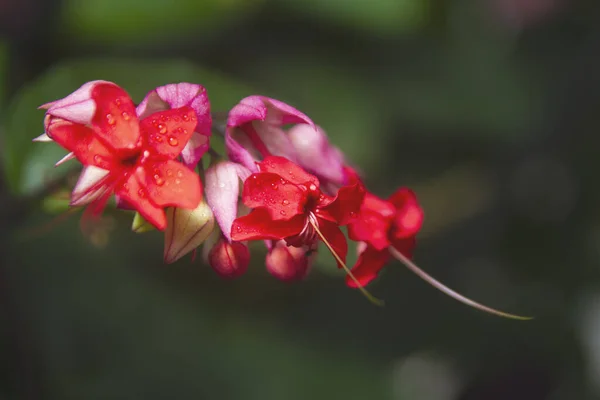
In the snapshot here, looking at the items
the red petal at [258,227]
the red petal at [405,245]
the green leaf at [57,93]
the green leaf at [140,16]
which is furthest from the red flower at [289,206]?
the green leaf at [140,16]

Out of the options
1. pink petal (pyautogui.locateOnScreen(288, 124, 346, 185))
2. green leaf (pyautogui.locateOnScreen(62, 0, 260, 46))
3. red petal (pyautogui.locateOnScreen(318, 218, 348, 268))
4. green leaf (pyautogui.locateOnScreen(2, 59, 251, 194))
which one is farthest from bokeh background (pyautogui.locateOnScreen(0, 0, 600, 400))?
red petal (pyautogui.locateOnScreen(318, 218, 348, 268))

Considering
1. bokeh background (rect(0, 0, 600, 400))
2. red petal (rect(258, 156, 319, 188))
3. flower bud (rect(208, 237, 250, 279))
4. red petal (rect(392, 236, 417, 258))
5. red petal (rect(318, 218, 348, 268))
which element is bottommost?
bokeh background (rect(0, 0, 600, 400))

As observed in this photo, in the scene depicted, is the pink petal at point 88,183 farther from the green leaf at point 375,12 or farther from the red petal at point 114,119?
the green leaf at point 375,12

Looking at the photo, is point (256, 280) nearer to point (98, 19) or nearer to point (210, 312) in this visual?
point (210, 312)

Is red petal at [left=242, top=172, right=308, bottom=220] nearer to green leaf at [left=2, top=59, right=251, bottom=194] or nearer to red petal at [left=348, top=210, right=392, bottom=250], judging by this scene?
red petal at [left=348, top=210, right=392, bottom=250]

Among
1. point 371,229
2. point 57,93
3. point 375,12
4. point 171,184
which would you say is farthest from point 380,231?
point 375,12

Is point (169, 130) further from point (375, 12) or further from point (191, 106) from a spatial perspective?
point (375, 12)

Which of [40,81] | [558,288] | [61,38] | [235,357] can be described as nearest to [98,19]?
[61,38]
